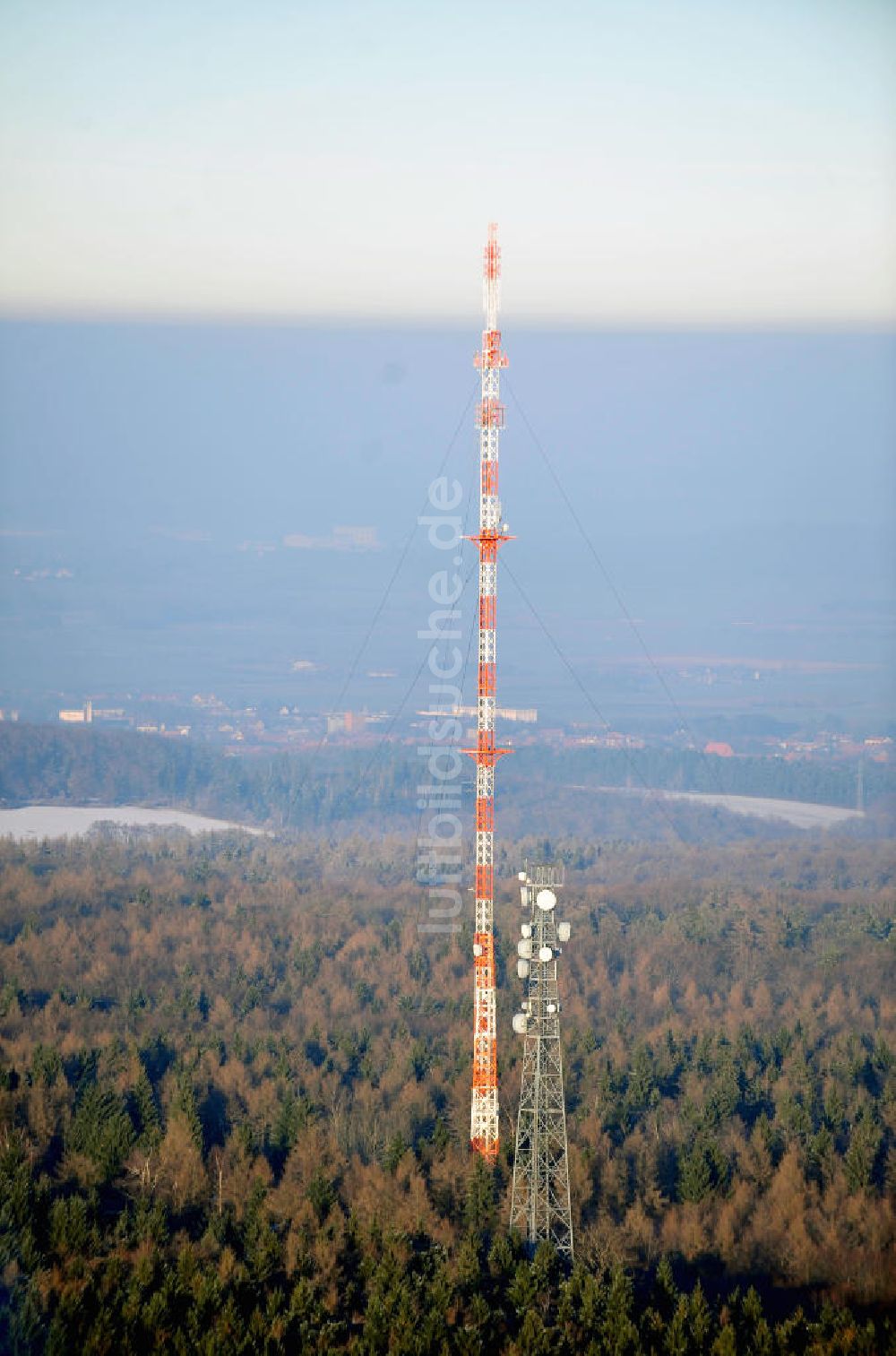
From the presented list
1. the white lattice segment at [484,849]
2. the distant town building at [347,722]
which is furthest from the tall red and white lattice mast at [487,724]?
the distant town building at [347,722]

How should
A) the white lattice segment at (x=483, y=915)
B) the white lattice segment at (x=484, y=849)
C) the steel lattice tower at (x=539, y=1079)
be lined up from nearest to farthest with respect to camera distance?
1. the steel lattice tower at (x=539, y=1079)
2. the white lattice segment at (x=484, y=849)
3. the white lattice segment at (x=483, y=915)

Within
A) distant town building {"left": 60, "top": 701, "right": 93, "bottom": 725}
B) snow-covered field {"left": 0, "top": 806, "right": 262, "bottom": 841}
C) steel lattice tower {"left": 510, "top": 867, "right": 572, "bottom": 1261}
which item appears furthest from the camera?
distant town building {"left": 60, "top": 701, "right": 93, "bottom": 725}

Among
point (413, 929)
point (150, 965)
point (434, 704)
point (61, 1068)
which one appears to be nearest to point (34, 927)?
point (150, 965)

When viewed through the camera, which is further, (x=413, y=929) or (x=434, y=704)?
(x=434, y=704)

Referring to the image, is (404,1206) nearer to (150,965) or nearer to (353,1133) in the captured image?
(353,1133)

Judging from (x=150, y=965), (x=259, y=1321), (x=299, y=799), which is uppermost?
(x=299, y=799)

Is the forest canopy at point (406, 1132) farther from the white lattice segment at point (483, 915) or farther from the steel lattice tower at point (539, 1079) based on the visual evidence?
the white lattice segment at point (483, 915)

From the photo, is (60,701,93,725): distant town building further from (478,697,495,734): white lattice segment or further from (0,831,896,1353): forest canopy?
(478,697,495,734): white lattice segment

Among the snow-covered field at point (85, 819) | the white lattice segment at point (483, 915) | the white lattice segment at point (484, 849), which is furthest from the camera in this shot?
the snow-covered field at point (85, 819)

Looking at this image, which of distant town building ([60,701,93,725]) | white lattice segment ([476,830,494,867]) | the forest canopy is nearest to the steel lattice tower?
the forest canopy
